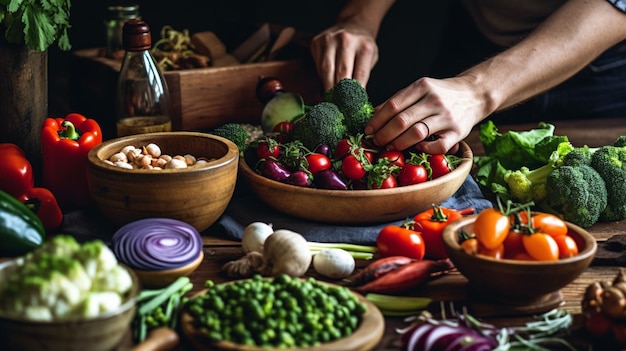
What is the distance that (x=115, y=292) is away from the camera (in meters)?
1.37

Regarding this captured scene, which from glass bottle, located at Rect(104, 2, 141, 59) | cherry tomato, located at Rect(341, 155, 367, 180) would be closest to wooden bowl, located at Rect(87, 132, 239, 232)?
cherry tomato, located at Rect(341, 155, 367, 180)

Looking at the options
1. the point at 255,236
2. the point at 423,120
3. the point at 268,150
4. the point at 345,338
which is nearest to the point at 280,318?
the point at 345,338

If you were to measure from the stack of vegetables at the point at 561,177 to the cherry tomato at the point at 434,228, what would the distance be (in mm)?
328

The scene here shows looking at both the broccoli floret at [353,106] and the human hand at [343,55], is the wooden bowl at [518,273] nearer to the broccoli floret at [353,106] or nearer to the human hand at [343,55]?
the broccoli floret at [353,106]

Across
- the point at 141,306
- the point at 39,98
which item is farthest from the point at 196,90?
the point at 141,306

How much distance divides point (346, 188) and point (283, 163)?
21 centimetres

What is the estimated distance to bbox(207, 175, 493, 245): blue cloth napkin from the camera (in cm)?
197

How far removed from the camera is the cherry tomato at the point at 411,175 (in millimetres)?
2037

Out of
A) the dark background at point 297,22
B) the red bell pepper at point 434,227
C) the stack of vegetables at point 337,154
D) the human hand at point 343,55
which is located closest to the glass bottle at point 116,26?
the human hand at point 343,55

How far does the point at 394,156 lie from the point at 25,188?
980 mm

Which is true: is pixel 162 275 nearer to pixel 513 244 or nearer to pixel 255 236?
pixel 255 236

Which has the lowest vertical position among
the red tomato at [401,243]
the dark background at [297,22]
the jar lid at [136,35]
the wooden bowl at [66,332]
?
the dark background at [297,22]

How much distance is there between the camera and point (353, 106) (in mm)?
2295

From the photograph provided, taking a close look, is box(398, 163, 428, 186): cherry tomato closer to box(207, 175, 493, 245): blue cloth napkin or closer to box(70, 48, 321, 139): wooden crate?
box(207, 175, 493, 245): blue cloth napkin
